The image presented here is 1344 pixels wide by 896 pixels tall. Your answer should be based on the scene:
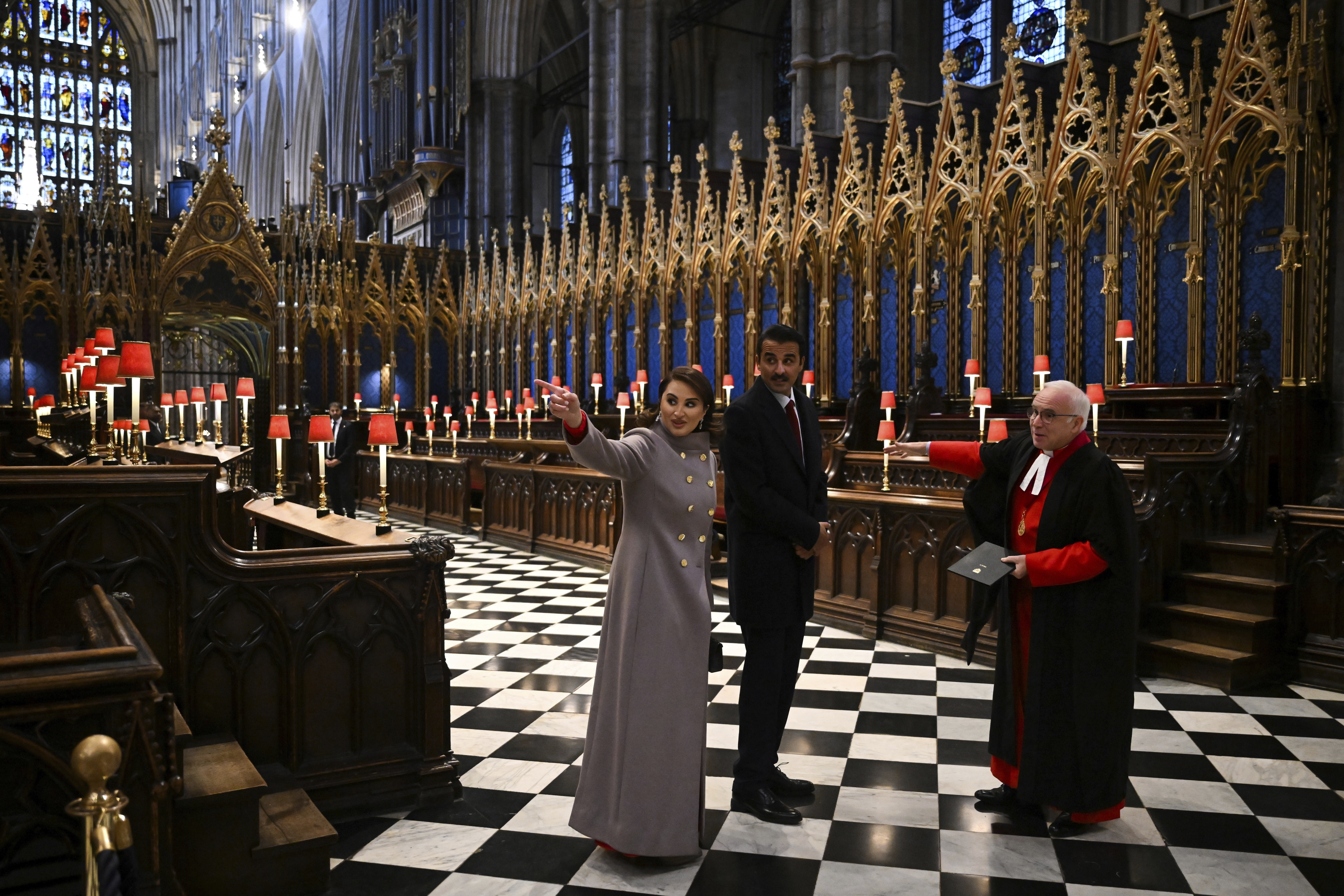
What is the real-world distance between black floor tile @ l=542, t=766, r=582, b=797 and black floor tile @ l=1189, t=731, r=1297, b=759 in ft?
8.17

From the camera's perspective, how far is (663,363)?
600 inches

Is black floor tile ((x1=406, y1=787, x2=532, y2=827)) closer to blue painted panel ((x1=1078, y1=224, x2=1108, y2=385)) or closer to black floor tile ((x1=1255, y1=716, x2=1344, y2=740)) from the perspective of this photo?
black floor tile ((x1=1255, y1=716, x2=1344, y2=740))

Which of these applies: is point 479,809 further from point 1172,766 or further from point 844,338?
point 844,338

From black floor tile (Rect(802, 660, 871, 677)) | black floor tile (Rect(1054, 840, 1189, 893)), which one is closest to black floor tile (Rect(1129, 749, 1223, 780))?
black floor tile (Rect(1054, 840, 1189, 893))

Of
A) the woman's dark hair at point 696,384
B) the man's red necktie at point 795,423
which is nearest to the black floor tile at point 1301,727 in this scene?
the man's red necktie at point 795,423

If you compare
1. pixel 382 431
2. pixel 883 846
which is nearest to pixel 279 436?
pixel 382 431

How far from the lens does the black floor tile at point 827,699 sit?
185 inches

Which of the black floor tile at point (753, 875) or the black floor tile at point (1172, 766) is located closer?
the black floor tile at point (753, 875)

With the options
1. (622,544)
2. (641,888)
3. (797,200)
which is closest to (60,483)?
(622,544)

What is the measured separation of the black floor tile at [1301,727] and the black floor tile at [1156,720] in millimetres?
363

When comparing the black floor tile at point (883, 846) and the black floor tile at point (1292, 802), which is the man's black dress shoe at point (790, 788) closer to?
the black floor tile at point (883, 846)

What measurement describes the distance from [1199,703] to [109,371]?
205 inches

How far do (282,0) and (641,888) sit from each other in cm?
3709

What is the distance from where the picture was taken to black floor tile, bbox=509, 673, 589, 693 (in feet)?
16.6
